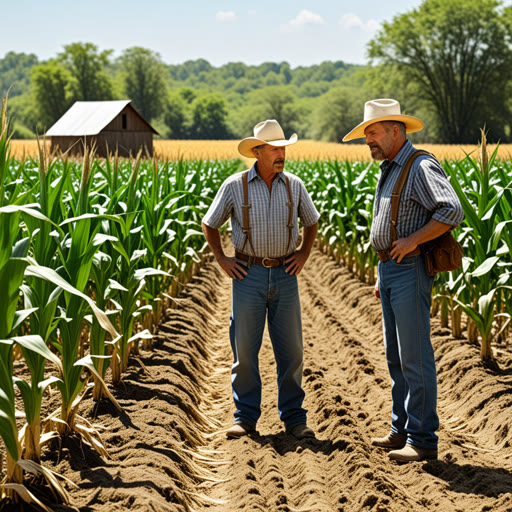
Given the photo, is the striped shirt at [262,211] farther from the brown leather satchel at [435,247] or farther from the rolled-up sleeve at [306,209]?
the brown leather satchel at [435,247]

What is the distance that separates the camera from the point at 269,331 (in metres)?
4.19

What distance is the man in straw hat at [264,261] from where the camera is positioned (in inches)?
160

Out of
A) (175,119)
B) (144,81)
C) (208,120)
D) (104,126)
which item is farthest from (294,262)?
(208,120)

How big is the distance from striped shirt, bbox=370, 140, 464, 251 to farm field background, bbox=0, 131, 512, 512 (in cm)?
110

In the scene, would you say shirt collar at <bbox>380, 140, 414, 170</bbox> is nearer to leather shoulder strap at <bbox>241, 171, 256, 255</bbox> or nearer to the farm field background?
leather shoulder strap at <bbox>241, 171, 256, 255</bbox>

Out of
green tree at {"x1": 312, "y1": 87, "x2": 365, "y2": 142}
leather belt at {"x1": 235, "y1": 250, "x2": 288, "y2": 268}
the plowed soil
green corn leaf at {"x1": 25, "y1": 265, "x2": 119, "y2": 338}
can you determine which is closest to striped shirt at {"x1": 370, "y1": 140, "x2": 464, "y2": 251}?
leather belt at {"x1": 235, "y1": 250, "x2": 288, "y2": 268}

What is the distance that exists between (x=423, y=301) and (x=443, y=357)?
2.36 m

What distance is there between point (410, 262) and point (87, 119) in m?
40.6

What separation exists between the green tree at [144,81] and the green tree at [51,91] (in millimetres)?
19852

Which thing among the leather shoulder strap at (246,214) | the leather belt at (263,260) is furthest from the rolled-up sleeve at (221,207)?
the leather belt at (263,260)

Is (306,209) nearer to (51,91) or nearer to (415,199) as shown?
(415,199)

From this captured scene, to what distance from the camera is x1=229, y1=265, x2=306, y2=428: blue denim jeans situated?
4.12 meters

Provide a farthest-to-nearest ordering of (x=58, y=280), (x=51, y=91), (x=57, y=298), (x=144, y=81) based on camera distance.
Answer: (x=144, y=81)
(x=51, y=91)
(x=57, y=298)
(x=58, y=280)

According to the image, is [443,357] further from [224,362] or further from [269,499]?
[269,499]
